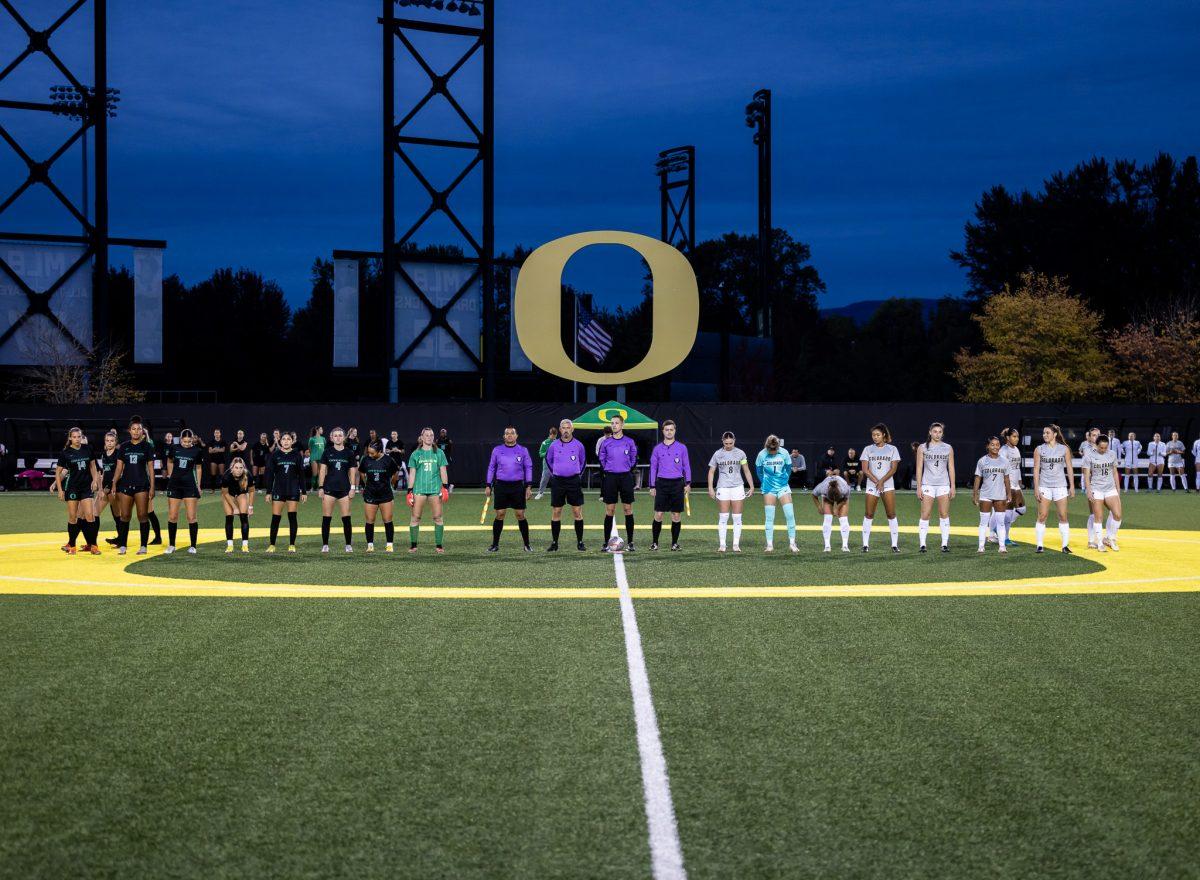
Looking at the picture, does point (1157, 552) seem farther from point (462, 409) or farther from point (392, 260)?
point (392, 260)

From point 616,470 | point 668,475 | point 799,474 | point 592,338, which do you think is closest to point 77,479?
point 616,470

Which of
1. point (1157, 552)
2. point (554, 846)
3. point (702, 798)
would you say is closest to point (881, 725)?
point (702, 798)

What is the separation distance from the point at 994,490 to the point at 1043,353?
4350cm

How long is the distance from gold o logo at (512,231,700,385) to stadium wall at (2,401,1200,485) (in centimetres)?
200

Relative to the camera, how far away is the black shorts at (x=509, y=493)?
1686 cm

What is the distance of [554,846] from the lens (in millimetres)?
4922

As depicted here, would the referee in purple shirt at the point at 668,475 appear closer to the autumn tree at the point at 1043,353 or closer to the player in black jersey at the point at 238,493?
the player in black jersey at the point at 238,493

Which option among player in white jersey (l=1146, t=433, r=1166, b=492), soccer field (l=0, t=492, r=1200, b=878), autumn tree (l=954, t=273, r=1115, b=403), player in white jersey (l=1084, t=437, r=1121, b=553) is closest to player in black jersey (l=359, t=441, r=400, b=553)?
soccer field (l=0, t=492, r=1200, b=878)

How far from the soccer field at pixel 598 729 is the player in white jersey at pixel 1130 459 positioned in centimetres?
2642

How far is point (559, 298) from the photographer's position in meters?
37.0

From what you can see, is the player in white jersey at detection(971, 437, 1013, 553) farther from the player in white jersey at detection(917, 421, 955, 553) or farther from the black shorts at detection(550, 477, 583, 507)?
the black shorts at detection(550, 477, 583, 507)

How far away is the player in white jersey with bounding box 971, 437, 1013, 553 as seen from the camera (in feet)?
55.4

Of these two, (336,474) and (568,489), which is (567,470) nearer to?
(568,489)

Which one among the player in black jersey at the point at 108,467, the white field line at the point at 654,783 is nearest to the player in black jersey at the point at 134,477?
the player in black jersey at the point at 108,467
